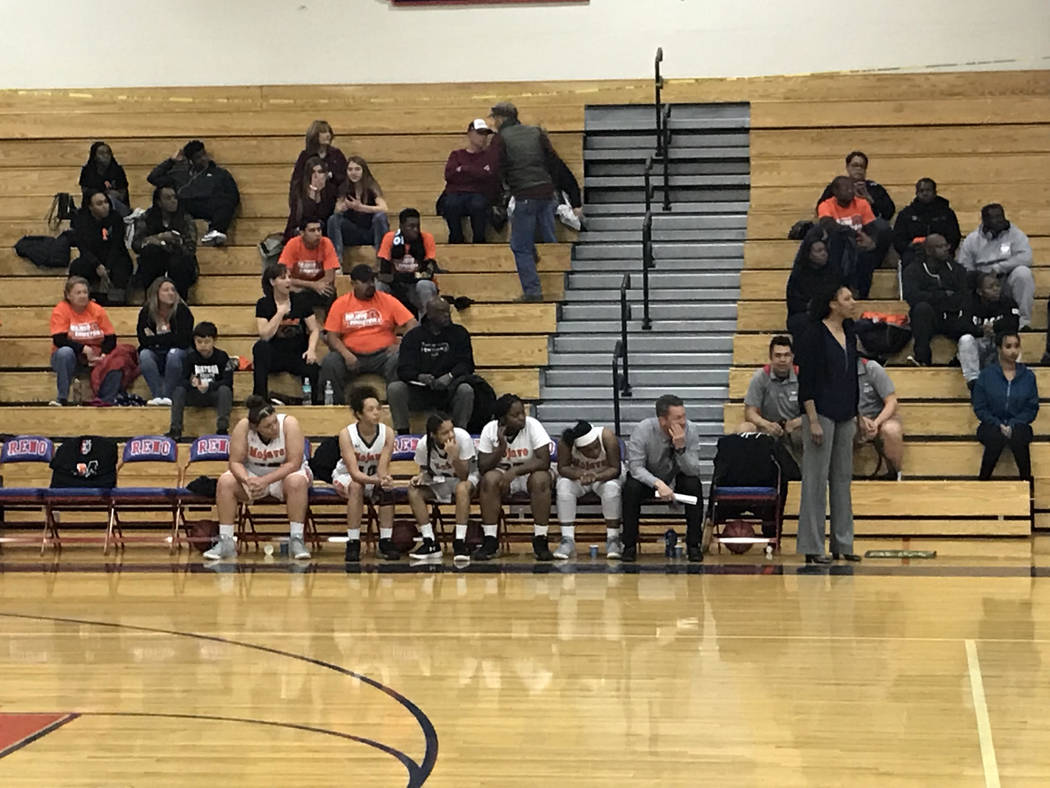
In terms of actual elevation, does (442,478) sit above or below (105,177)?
below

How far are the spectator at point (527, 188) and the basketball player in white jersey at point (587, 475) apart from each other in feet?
10.3

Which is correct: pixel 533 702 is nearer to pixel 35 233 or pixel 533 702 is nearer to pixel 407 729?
pixel 407 729

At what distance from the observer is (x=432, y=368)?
1262cm

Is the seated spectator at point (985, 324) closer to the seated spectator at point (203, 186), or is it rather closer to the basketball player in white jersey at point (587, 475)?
the basketball player in white jersey at point (587, 475)

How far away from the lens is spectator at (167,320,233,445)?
13.0 meters

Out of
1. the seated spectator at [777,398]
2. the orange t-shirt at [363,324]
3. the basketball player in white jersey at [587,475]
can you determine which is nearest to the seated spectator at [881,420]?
the seated spectator at [777,398]

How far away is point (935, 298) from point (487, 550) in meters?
4.55

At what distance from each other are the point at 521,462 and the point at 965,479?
3.36 metres

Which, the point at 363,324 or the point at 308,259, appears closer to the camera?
the point at 363,324

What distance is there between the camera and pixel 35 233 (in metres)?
16.5

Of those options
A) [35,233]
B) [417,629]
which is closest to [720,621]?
[417,629]

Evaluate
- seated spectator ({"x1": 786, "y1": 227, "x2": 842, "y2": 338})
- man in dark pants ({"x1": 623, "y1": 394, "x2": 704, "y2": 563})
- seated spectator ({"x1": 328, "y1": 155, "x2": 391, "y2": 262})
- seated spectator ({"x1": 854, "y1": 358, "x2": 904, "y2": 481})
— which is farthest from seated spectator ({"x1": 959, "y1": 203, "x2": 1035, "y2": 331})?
seated spectator ({"x1": 328, "y1": 155, "x2": 391, "y2": 262})

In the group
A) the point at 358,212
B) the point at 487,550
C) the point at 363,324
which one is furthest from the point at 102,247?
the point at 487,550

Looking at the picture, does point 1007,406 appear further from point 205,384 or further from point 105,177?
point 105,177
